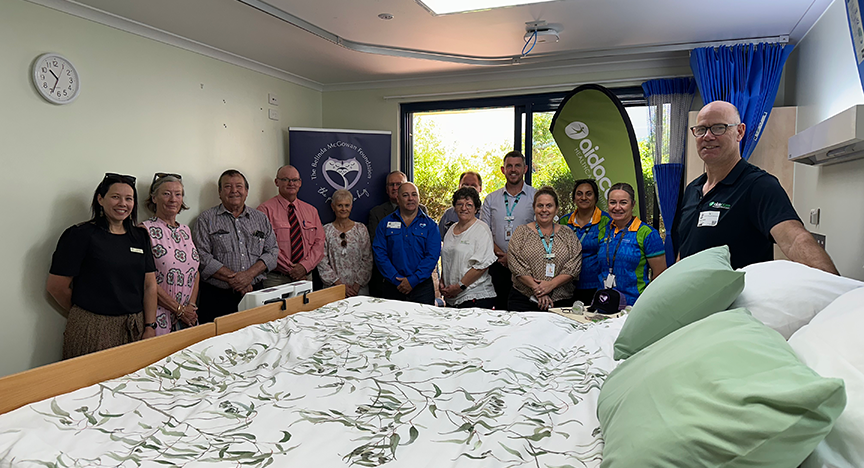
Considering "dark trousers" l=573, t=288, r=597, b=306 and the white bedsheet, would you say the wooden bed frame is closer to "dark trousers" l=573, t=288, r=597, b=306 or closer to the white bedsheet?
the white bedsheet

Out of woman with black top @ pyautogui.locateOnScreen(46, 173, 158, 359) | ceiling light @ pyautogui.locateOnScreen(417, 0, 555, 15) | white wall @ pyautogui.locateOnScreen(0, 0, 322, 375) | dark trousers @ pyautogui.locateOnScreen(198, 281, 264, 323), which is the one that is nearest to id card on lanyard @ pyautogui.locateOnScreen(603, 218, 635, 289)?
ceiling light @ pyautogui.locateOnScreen(417, 0, 555, 15)

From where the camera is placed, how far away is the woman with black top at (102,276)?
2785 millimetres

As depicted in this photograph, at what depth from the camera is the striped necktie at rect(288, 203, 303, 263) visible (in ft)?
13.6

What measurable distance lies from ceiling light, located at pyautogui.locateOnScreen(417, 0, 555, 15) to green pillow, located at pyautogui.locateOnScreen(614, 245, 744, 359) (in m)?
2.12

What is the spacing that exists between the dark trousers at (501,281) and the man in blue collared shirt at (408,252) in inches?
21.5

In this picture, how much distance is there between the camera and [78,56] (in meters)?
3.11

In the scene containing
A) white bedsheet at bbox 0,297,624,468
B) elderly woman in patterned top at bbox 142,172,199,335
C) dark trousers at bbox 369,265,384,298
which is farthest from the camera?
dark trousers at bbox 369,265,384,298

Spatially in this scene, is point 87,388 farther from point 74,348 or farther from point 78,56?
point 78,56

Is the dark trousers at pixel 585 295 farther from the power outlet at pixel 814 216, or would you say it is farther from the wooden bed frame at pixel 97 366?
the wooden bed frame at pixel 97 366

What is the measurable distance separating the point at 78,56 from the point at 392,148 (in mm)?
2879

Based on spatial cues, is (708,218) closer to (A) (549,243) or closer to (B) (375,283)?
(A) (549,243)

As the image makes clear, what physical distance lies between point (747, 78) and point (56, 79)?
15.8ft

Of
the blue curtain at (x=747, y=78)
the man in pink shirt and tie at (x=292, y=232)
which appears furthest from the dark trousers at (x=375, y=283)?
the blue curtain at (x=747, y=78)

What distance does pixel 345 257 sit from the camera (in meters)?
4.18
